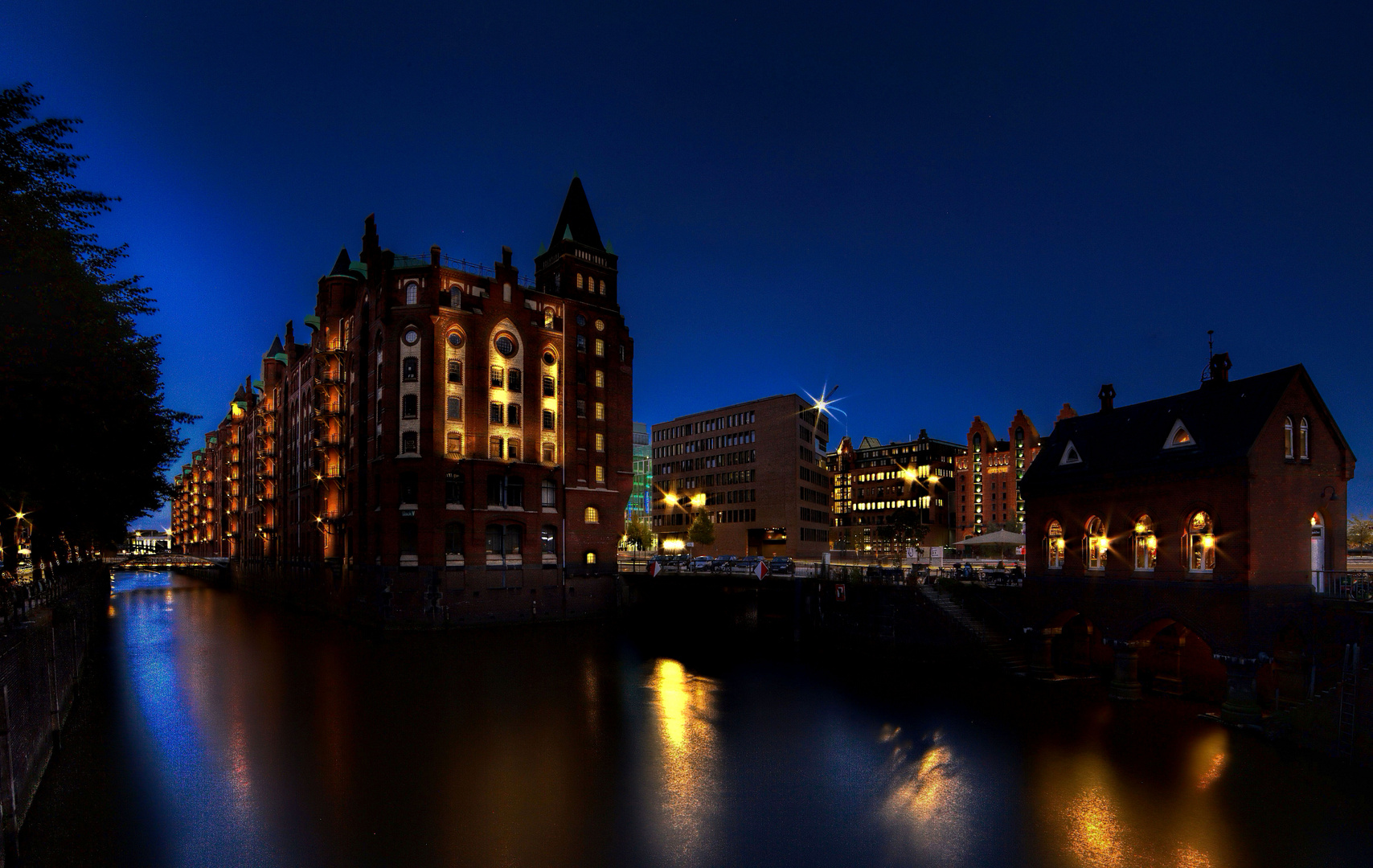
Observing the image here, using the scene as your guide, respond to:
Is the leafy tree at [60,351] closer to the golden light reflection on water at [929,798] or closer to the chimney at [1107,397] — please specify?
the golden light reflection on water at [929,798]

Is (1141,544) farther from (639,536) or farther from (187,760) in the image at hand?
(639,536)

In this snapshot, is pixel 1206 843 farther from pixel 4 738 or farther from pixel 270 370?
pixel 270 370

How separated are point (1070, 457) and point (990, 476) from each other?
161024mm

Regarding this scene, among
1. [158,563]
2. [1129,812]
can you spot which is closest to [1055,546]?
[1129,812]

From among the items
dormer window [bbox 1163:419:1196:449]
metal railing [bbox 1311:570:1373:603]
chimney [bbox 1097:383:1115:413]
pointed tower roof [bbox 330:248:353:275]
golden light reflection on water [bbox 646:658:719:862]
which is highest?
pointed tower roof [bbox 330:248:353:275]

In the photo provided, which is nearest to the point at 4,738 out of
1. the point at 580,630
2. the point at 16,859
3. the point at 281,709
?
the point at 16,859

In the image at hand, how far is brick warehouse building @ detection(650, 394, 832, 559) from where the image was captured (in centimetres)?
11444

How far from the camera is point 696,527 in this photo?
11162 centimetres

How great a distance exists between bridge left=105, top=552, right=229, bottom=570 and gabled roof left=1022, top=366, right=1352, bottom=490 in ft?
472

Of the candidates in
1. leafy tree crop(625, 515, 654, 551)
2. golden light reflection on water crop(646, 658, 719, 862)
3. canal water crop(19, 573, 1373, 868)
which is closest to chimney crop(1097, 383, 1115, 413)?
canal water crop(19, 573, 1373, 868)

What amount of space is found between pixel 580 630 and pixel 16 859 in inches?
1686

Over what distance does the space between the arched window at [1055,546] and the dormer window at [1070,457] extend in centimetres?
311

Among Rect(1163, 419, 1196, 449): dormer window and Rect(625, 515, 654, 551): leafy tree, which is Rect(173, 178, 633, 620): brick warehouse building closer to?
Rect(1163, 419, 1196, 449): dormer window

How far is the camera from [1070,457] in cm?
3812
